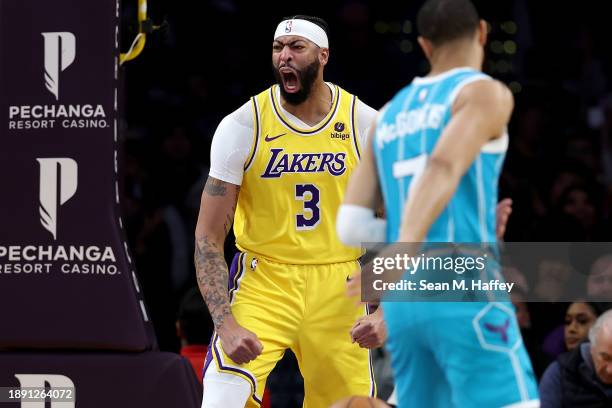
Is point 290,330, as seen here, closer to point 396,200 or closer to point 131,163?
point 396,200

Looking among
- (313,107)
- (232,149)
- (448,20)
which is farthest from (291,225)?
(448,20)

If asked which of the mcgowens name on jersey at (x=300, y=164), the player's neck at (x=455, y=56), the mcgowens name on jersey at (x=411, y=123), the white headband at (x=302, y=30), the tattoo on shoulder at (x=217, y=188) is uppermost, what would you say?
the white headband at (x=302, y=30)

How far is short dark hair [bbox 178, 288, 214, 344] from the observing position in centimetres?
674

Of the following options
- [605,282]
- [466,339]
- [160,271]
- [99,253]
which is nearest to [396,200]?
[466,339]

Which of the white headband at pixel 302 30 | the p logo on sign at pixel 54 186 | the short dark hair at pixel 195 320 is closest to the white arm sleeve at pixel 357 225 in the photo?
the white headband at pixel 302 30

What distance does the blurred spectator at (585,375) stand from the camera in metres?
6.87

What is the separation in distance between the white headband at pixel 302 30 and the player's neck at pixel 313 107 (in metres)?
0.20

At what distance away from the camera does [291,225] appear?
5.69m

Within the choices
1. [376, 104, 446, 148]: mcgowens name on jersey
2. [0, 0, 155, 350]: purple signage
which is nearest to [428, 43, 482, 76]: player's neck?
[376, 104, 446, 148]: mcgowens name on jersey

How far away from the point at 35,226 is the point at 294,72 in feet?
4.98

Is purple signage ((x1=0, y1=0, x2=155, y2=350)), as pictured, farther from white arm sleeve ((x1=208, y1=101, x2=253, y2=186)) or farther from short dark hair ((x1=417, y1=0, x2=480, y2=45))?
short dark hair ((x1=417, y1=0, x2=480, y2=45))

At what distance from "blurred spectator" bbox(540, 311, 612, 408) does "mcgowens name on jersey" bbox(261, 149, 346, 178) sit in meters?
2.04

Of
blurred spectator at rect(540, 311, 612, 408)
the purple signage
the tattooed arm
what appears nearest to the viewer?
the tattooed arm

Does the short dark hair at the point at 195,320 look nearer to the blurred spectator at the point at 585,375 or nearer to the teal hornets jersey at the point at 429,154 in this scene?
the blurred spectator at the point at 585,375
